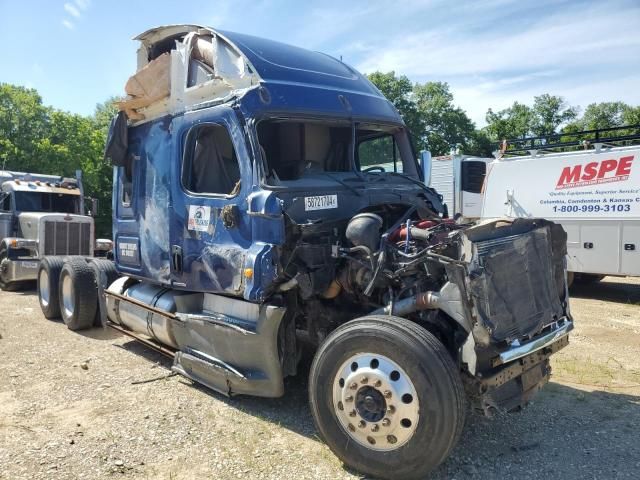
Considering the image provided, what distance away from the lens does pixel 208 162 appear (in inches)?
203

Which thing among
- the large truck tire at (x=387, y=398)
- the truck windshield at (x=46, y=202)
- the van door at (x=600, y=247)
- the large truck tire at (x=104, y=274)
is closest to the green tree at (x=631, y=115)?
the van door at (x=600, y=247)

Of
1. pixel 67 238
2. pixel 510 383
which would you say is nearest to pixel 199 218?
pixel 510 383

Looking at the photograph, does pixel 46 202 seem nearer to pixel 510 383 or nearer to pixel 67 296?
pixel 67 296

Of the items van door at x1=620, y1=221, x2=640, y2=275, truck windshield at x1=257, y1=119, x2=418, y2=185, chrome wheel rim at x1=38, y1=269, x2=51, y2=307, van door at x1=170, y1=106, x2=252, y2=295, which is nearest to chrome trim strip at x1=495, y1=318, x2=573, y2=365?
van door at x1=170, y1=106, x2=252, y2=295

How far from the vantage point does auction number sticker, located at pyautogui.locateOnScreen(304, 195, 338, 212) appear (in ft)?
14.6

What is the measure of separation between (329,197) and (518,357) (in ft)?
6.61

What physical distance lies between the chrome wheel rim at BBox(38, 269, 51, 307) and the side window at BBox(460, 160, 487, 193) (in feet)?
39.3

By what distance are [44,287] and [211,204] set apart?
5.11 metres

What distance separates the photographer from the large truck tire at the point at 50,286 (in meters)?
8.13

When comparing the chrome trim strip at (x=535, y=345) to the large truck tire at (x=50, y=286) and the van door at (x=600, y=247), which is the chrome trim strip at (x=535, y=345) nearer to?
the van door at (x=600, y=247)

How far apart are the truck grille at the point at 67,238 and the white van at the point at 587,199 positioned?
9.51 metres

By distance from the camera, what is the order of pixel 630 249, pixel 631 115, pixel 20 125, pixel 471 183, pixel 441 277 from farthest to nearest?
1. pixel 631 115
2. pixel 20 125
3. pixel 471 183
4. pixel 630 249
5. pixel 441 277

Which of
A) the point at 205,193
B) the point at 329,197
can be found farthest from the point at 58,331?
the point at 329,197

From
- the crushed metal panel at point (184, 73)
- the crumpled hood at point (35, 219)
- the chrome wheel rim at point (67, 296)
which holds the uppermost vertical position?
the crushed metal panel at point (184, 73)
